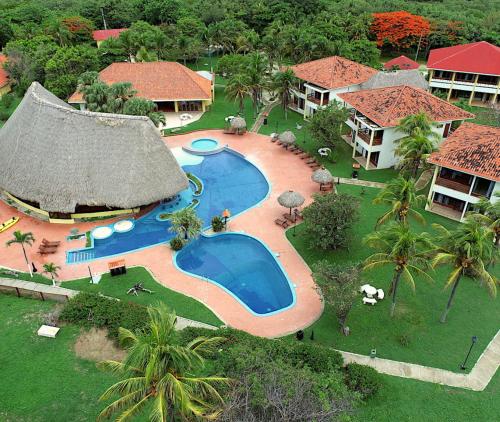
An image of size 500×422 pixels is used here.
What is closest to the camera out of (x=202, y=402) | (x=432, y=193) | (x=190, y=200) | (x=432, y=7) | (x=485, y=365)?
(x=202, y=402)

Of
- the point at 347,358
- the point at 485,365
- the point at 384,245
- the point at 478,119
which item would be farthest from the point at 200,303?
the point at 478,119

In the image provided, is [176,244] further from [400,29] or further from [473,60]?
[400,29]

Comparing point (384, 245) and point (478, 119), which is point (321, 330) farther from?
point (478, 119)

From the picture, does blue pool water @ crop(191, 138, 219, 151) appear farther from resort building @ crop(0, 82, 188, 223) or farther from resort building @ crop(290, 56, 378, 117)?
resort building @ crop(290, 56, 378, 117)

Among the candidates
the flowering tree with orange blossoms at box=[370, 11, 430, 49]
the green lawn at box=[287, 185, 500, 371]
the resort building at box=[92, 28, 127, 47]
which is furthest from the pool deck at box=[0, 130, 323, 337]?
the resort building at box=[92, 28, 127, 47]

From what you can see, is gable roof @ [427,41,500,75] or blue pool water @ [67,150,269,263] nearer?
blue pool water @ [67,150,269,263]

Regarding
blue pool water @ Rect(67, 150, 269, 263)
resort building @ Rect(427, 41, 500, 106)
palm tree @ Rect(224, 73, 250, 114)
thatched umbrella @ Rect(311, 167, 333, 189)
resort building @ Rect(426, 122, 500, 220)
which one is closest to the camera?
resort building @ Rect(426, 122, 500, 220)
